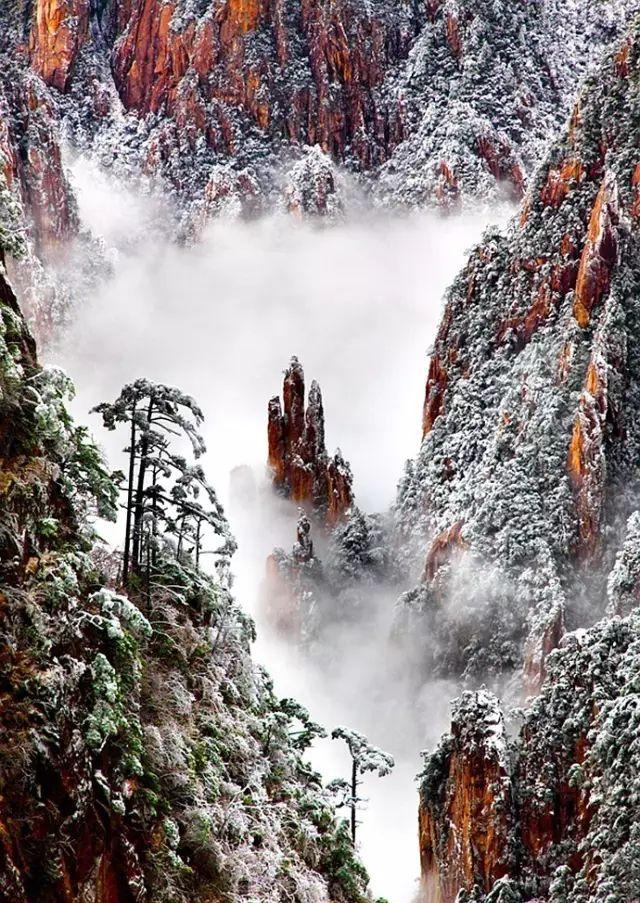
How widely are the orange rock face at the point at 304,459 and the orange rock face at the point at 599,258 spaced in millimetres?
36144

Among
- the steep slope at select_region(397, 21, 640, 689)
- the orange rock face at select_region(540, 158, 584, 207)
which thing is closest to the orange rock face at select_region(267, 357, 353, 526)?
the steep slope at select_region(397, 21, 640, 689)

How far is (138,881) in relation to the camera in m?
17.4

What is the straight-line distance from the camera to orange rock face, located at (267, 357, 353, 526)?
11650 centimetres

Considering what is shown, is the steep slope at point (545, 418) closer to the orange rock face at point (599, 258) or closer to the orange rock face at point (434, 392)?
the orange rock face at point (599, 258)

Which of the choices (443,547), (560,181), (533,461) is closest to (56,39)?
(560,181)

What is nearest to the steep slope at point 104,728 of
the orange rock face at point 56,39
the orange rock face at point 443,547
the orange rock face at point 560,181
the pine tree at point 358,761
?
the pine tree at point 358,761

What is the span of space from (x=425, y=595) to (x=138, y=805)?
253 feet

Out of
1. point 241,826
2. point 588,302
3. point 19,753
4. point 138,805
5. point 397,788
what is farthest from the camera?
point 588,302

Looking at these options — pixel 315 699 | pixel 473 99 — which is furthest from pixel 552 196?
pixel 473 99

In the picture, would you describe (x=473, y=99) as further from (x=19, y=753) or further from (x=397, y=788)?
(x=19, y=753)

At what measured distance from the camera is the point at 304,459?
4619 inches

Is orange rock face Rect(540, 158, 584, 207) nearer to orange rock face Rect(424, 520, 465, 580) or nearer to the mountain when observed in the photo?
the mountain

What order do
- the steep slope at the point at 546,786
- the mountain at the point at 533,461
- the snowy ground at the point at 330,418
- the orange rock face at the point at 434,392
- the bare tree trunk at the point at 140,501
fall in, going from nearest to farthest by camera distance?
the bare tree trunk at the point at 140,501 < the steep slope at the point at 546,786 < the mountain at the point at 533,461 < the snowy ground at the point at 330,418 < the orange rock face at the point at 434,392

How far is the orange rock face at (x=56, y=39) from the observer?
634ft
